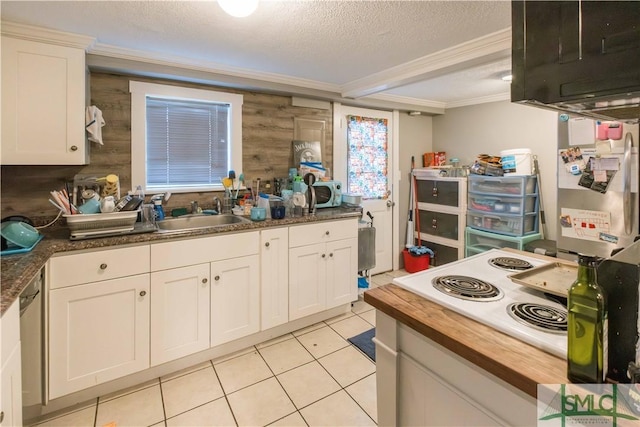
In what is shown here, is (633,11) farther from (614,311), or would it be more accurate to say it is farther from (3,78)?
(3,78)

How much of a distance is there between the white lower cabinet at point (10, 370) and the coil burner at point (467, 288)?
1552mm

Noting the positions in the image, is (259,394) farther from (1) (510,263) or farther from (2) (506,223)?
(2) (506,223)

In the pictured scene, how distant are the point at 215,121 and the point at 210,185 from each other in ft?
1.95

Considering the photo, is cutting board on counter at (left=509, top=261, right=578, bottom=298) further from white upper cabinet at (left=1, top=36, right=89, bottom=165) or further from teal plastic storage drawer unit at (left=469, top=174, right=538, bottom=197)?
white upper cabinet at (left=1, top=36, right=89, bottom=165)

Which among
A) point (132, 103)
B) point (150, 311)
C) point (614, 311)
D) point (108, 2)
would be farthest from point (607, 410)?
point (132, 103)

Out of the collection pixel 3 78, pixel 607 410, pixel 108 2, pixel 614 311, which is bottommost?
pixel 607 410

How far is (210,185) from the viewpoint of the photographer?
294 cm

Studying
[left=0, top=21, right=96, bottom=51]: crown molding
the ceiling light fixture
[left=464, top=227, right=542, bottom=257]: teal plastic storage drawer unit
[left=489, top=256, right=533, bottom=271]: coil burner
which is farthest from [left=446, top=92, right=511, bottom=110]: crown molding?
[left=0, top=21, right=96, bottom=51]: crown molding

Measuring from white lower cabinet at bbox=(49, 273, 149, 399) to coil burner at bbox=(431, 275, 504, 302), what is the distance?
177cm

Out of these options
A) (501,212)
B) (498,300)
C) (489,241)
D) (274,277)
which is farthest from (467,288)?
(489,241)

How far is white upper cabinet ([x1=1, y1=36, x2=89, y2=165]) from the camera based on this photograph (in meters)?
1.88

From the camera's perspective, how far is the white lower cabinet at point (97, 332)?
1.80 meters

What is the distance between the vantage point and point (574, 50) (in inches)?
24.3

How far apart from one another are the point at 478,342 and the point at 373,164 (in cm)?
336
